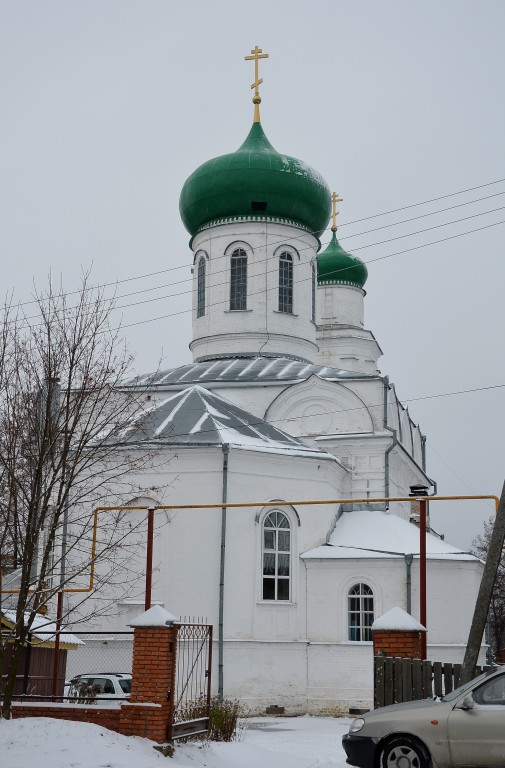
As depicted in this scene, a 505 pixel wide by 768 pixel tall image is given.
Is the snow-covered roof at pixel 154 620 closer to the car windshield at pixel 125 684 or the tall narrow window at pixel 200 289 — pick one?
the car windshield at pixel 125 684

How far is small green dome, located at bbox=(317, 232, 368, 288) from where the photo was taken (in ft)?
111

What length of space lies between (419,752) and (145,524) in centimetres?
1153

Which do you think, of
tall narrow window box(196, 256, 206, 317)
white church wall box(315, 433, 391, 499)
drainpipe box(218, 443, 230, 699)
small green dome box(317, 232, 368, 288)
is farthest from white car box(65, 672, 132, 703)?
small green dome box(317, 232, 368, 288)

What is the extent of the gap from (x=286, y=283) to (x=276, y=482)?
704 centimetres

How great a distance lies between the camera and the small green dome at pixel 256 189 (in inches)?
976

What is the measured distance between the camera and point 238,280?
2530 cm

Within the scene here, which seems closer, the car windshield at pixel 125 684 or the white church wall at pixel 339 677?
the car windshield at pixel 125 684

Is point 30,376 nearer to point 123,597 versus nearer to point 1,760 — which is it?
point 1,760

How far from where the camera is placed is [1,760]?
8.94 m

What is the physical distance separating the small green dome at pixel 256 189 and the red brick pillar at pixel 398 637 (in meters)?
15.6

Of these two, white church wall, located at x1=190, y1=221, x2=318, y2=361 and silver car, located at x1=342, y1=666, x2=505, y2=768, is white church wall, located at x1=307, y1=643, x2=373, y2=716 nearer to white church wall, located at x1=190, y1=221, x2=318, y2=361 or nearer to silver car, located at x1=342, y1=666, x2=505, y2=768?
white church wall, located at x1=190, y1=221, x2=318, y2=361

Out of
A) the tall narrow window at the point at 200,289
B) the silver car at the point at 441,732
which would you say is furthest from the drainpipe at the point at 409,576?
the silver car at the point at 441,732

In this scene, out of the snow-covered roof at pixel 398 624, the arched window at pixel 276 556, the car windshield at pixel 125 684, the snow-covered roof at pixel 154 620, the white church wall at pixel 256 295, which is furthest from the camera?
the white church wall at pixel 256 295

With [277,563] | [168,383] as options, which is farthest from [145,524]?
[168,383]
